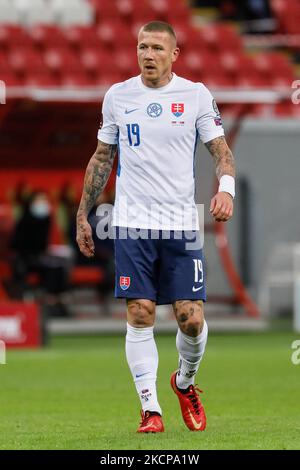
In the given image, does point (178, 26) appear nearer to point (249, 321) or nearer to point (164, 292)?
point (249, 321)

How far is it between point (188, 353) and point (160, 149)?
1.20 meters

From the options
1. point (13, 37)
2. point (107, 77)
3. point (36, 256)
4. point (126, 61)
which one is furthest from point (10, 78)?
point (36, 256)

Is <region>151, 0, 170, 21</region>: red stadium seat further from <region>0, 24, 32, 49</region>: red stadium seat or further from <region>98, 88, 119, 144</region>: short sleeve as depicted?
<region>98, 88, 119, 144</region>: short sleeve

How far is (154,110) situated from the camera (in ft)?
25.9

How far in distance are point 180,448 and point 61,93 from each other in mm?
13458

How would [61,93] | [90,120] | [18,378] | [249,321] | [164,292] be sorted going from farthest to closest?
[90,120]
[249,321]
[61,93]
[18,378]
[164,292]

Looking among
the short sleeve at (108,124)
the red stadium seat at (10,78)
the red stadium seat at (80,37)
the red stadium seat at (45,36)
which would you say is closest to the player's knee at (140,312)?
the short sleeve at (108,124)

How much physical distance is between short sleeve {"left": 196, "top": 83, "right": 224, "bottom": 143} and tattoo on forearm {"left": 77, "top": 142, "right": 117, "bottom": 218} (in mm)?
559

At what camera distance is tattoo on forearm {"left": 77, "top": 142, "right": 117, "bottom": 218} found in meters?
8.15

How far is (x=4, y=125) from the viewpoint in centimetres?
2256

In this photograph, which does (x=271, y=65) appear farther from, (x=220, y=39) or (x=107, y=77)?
(x=107, y=77)

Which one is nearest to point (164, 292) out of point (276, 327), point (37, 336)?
point (37, 336)

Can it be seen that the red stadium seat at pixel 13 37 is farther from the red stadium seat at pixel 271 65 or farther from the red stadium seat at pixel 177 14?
the red stadium seat at pixel 271 65
